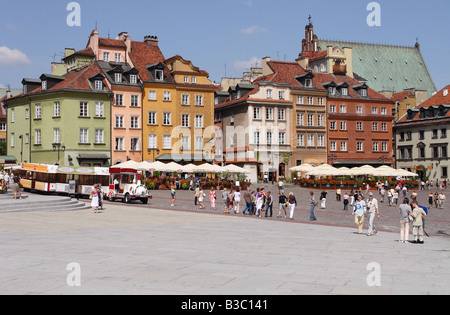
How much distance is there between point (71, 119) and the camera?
213 feet

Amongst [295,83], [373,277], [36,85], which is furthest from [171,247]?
[295,83]

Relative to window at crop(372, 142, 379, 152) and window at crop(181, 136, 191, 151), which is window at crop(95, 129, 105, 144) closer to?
window at crop(181, 136, 191, 151)

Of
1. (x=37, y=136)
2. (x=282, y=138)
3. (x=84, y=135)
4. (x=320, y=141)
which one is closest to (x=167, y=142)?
(x=84, y=135)

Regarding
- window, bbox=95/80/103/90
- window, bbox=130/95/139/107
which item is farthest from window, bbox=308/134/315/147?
window, bbox=95/80/103/90

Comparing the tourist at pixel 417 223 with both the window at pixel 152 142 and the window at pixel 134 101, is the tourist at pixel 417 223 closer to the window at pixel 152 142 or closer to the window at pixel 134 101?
the window at pixel 152 142

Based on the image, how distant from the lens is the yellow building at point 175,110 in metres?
69.5

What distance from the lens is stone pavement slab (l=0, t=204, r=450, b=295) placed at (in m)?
11.8

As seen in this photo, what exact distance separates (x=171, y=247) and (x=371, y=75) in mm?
92507

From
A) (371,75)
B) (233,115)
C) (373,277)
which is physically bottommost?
(373,277)

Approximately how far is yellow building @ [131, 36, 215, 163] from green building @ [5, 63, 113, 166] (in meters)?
5.19

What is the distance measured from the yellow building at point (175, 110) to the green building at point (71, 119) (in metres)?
5.19

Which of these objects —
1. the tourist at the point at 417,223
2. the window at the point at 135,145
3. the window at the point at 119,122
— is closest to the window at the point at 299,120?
the window at the point at 135,145
